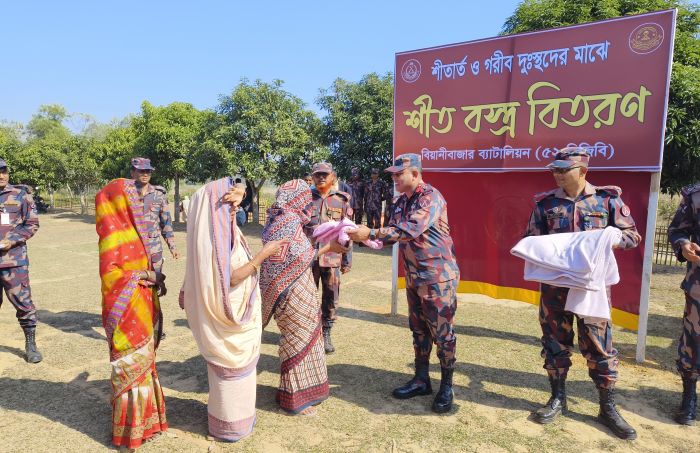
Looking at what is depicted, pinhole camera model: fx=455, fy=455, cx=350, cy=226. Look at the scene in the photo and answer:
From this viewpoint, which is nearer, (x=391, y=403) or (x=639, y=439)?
(x=639, y=439)

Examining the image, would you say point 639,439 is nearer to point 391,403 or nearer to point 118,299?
point 391,403

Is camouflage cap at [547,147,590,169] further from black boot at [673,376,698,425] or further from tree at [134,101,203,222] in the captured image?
tree at [134,101,203,222]

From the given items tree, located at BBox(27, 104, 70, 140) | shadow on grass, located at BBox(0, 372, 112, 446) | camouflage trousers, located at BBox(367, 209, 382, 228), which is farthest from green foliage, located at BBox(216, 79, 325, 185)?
tree, located at BBox(27, 104, 70, 140)

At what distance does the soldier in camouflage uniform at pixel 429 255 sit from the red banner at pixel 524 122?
7.94 ft

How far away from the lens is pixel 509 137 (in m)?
5.70

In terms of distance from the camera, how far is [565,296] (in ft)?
11.5

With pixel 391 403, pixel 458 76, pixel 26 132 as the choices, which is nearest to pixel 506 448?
pixel 391 403

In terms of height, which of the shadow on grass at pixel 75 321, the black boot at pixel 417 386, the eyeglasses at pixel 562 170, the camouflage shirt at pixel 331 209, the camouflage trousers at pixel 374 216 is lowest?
the shadow on grass at pixel 75 321

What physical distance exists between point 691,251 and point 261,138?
1500 centimetres

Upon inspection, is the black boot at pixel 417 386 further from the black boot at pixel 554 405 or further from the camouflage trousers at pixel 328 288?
the camouflage trousers at pixel 328 288

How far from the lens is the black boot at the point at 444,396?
3736 millimetres

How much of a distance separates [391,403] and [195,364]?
6.88ft

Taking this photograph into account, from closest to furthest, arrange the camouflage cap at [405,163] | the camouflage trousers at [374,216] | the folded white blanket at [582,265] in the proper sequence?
1. the folded white blanket at [582,265]
2. the camouflage cap at [405,163]
3. the camouflage trousers at [374,216]

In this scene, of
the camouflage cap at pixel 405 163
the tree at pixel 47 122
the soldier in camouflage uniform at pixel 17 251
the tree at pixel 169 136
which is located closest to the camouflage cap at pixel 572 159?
the camouflage cap at pixel 405 163
